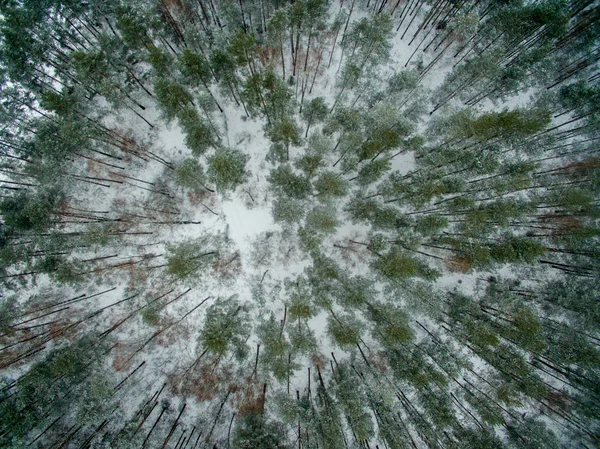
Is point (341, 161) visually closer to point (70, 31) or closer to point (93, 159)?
point (93, 159)

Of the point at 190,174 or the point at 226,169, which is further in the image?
the point at 190,174

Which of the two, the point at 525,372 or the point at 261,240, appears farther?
the point at 261,240

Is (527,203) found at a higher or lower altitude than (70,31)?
lower

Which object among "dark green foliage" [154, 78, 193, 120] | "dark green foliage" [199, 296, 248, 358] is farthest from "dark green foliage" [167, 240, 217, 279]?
"dark green foliage" [154, 78, 193, 120]

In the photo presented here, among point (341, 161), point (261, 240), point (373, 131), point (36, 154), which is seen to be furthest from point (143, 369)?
point (373, 131)

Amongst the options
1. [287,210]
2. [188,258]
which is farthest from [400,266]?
[188,258]

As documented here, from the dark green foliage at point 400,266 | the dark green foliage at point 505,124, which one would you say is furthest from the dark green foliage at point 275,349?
the dark green foliage at point 505,124

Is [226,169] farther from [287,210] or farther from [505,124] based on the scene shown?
[505,124]

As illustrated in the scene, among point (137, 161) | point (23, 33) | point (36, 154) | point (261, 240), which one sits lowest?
point (261, 240)
